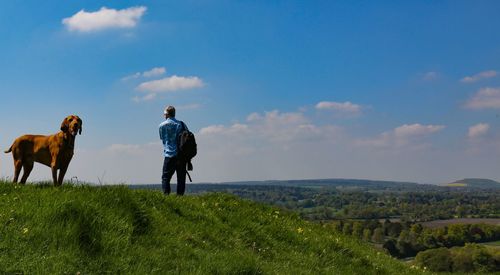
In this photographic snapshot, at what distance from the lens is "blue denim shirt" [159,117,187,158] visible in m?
13.9

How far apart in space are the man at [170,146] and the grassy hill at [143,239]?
236 centimetres

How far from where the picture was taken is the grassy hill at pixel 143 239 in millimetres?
6020

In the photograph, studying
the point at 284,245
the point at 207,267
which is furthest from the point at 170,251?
the point at 284,245

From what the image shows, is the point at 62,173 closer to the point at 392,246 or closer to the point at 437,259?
the point at 437,259

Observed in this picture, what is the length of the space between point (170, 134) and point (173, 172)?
4.12 feet

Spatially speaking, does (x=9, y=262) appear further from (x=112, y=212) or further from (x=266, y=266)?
(x=266, y=266)

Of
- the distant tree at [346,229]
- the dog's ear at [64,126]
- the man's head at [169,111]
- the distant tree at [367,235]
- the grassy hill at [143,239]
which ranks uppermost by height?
the man's head at [169,111]

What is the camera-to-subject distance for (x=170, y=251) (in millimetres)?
7477

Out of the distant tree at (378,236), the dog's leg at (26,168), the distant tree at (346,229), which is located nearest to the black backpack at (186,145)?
the dog's leg at (26,168)

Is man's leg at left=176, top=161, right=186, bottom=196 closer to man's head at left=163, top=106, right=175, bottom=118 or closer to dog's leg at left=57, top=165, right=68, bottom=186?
man's head at left=163, top=106, right=175, bottom=118

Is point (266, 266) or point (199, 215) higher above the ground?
point (199, 215)

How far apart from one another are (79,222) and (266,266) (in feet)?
11.3

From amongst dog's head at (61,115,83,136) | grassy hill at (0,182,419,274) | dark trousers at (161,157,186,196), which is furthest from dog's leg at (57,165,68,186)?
dark trousers at (161,157,186,196)

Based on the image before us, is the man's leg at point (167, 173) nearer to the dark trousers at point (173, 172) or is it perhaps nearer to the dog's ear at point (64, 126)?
the dark trousers at point (173, 172)
